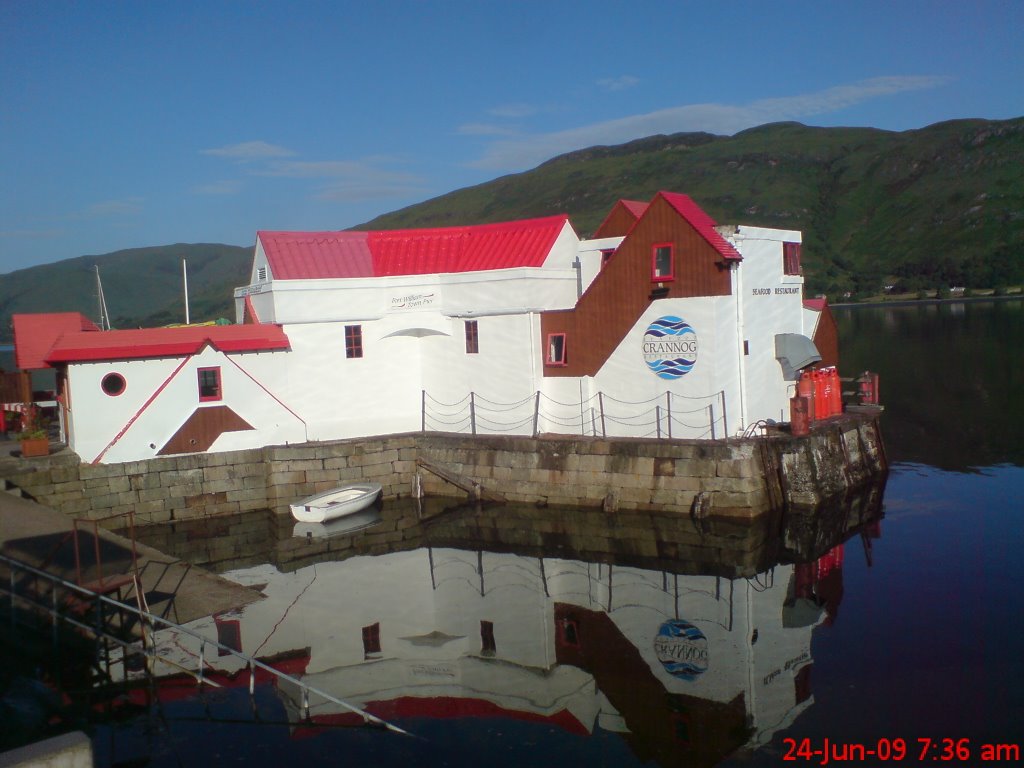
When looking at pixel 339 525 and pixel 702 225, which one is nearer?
pixel 702 225

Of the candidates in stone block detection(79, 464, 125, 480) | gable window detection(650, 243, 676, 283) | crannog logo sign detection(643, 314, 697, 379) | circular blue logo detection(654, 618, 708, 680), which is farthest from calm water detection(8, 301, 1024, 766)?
gable window detection(650, 243, 676, 283)

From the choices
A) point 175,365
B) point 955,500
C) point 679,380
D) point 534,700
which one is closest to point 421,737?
point 534,700

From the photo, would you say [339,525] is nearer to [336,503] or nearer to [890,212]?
[336,503]

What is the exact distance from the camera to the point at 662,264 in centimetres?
2762

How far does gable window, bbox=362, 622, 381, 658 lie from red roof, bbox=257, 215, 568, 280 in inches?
580

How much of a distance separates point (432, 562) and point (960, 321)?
3532 inches

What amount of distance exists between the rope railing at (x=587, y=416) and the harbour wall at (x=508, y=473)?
2.40 ft

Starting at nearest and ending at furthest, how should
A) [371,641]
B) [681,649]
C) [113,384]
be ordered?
1. [681,649]
2. [371,641]
3. [113,384]

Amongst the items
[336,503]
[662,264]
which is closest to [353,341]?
[336,503]

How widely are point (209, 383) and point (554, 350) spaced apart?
11.0 metres

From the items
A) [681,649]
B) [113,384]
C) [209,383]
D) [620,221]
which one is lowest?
[681,649]

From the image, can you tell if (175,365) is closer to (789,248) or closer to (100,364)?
(100,364)

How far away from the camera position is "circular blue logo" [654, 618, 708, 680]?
686 inches

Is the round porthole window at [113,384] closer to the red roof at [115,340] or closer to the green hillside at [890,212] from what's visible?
the red roof at [115,340]
